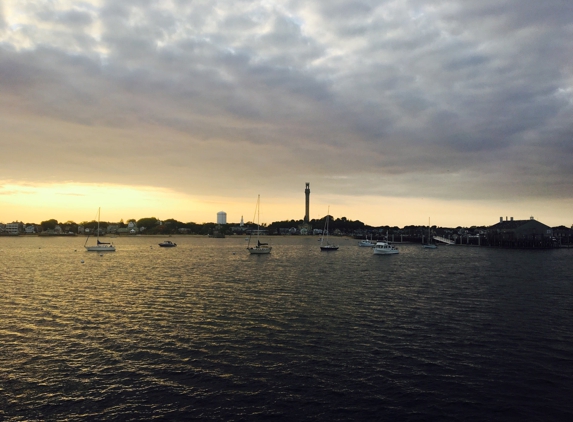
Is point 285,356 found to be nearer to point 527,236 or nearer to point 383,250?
point 383,250

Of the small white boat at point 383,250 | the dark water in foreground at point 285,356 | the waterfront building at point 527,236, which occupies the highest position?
the waterfront building at point 527,236

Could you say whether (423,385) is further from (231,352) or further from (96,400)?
(96,400)

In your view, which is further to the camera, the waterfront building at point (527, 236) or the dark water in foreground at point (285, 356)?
the waterfront building at point (527, 236)

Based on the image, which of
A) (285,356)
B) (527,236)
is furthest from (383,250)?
(285,356)

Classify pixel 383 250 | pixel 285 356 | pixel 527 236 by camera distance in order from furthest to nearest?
pixel 527 236, pixel 383 250, pixel 285 356

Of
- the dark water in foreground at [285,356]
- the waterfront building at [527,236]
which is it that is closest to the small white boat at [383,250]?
the dark water in foreground at [285,356]

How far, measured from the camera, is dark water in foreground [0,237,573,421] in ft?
60.5

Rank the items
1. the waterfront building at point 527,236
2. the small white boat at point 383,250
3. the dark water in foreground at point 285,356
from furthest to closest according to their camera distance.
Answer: the waterfront building at point 527,236
the small white boat at point 383,250
the dark water in foreground at point 285,356

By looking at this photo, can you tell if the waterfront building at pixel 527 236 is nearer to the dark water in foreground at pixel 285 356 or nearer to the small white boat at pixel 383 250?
the small white boat at pixel 383 250

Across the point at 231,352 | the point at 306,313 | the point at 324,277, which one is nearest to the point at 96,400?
the point at 231,352

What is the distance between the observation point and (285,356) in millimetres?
24938

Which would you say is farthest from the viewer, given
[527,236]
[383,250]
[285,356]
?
[527,236]

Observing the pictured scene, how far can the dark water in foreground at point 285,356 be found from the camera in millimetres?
18453

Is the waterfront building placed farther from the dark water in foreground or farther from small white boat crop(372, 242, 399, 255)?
the dark water in foreground
